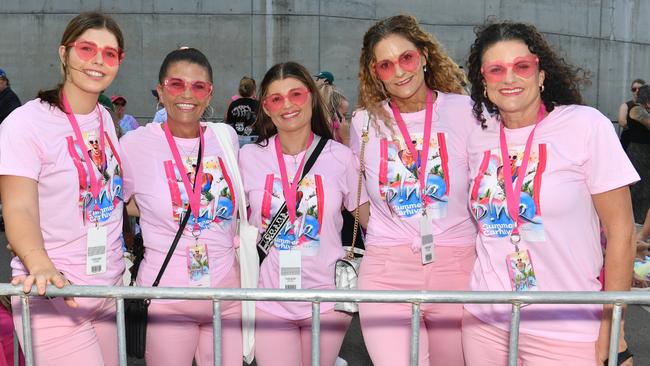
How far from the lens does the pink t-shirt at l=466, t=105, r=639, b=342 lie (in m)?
2.68

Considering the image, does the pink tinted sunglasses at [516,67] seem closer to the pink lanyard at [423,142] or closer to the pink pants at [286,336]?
the pink lanyard at [423,142]

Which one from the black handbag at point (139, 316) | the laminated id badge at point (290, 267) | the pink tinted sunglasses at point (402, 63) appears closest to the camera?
the black handbag at point (139, 316)

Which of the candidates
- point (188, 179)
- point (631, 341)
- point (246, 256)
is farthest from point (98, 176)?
point (631, 341)

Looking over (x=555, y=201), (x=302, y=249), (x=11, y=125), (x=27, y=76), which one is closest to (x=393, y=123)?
(x=302, y=249)

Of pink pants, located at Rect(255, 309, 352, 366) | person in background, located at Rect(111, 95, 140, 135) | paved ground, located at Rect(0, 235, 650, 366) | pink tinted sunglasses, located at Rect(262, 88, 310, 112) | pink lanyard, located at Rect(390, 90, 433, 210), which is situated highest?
person in background, located at Rect(111, 95, 140, 135)

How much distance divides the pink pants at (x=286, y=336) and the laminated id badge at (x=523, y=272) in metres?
1.02

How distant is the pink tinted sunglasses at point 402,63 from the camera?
3490 millimetres

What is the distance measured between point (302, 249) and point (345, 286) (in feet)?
0.92

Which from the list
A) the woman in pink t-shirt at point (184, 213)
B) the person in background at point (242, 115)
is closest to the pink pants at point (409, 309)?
the woman in pink t-shirt at point (184, 213)

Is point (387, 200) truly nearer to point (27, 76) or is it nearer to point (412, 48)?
point (412, 48)

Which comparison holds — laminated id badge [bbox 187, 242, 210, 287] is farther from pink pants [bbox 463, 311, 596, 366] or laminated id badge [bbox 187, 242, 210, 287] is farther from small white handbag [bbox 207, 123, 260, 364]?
pink pants [bbox 463, 311, 596, 366]

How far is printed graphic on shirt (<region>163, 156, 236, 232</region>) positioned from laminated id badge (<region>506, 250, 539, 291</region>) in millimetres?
1382

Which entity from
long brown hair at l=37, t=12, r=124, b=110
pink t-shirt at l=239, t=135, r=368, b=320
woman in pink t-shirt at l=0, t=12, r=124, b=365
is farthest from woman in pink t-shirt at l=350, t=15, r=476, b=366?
long brown hair at l=37, t=12, r=124, b=110

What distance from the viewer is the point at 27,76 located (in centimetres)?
1298
